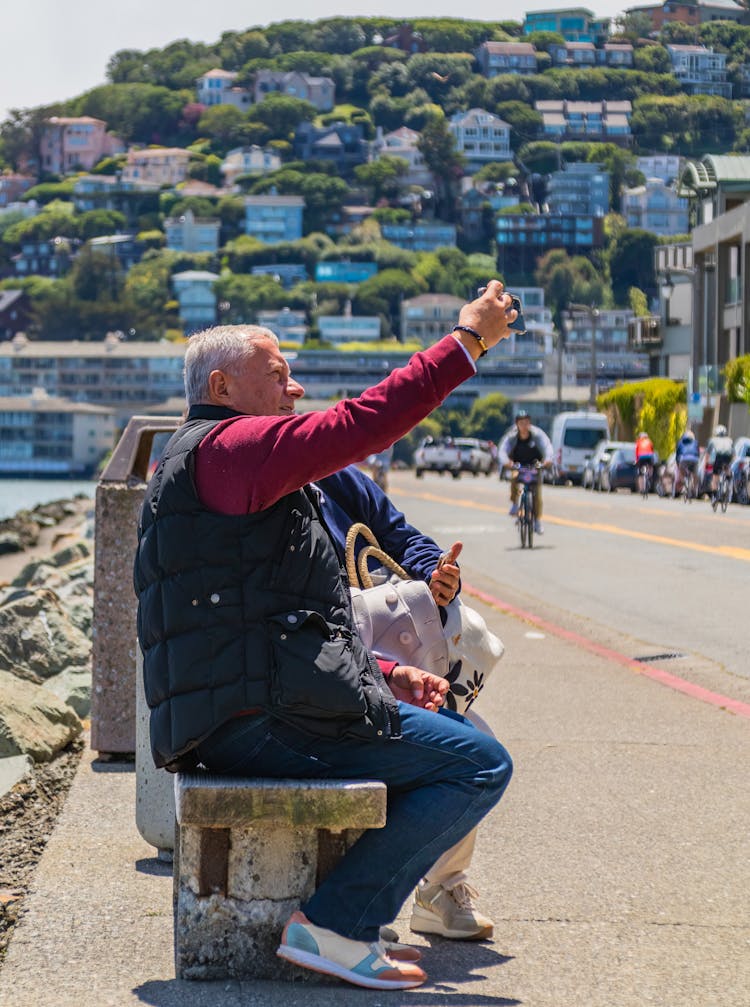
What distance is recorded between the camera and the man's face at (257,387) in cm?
464

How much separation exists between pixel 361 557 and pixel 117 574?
239 centimetres

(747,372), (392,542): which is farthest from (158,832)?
(747,372)

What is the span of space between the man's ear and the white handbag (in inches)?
25.6

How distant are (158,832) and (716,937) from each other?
1813mm

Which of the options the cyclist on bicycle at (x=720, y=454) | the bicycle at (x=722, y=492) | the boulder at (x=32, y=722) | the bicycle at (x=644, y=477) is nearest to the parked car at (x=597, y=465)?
the bicycle at (x=644, y=477)

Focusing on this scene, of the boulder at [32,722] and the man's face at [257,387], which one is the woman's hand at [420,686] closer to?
the man's face at [257,387]

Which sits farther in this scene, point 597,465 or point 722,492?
point 597,465

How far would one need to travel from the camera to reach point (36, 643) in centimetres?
1206

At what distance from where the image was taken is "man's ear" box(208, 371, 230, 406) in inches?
183

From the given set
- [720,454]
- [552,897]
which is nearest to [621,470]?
[720,454]

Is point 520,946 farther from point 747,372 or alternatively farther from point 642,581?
point 747,372

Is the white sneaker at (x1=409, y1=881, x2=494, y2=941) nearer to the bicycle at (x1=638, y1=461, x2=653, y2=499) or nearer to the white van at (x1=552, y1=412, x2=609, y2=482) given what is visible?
the bicycle at (x1=638, y1=461, x2=653, y2=499)

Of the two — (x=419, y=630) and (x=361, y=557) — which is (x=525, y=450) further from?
(x=419, y=630)

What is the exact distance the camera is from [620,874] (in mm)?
5715
